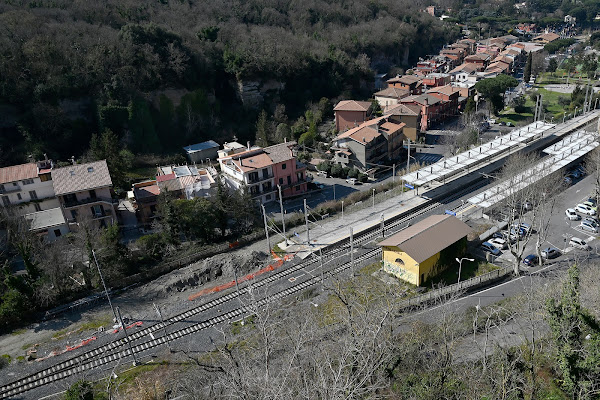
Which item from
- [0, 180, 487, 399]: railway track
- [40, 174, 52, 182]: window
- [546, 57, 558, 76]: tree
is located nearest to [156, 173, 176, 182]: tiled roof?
[40, 174, 52, 182]: window

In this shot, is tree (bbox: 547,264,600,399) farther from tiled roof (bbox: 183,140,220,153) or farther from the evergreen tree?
tiled roof (bbox: 183,140,220,153)

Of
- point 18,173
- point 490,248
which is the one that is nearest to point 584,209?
point 490,248

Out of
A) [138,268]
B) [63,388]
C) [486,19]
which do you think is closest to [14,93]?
[138,268]

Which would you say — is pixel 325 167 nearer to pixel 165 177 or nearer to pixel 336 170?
pixel 336 170

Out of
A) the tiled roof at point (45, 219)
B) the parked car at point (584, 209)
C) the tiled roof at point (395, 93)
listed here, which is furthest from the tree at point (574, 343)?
the tiled roof at point (395, 93)

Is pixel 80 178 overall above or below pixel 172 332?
above
